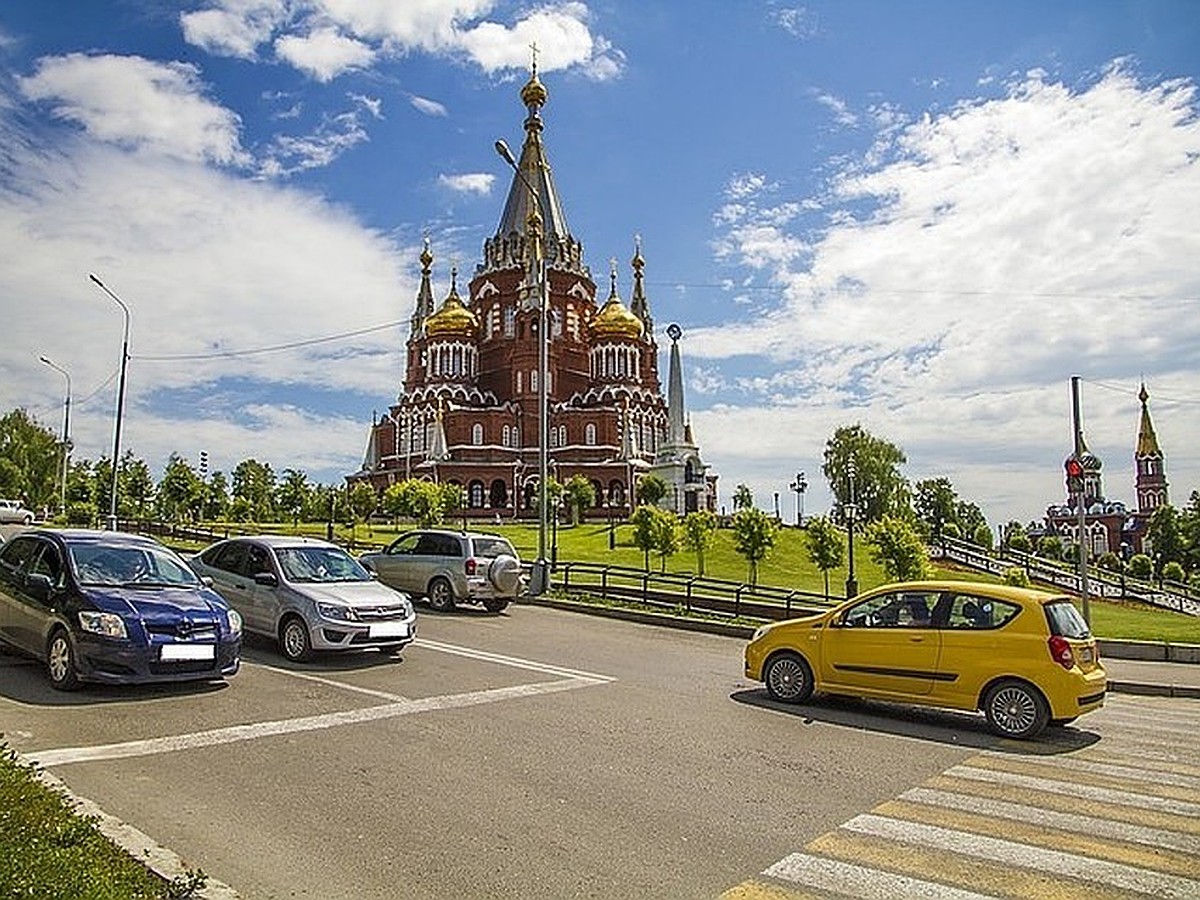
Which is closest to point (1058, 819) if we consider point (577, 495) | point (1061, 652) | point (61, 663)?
point (1061, 652)

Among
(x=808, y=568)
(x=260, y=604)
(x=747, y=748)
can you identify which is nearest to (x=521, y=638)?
(x=260, y=604)

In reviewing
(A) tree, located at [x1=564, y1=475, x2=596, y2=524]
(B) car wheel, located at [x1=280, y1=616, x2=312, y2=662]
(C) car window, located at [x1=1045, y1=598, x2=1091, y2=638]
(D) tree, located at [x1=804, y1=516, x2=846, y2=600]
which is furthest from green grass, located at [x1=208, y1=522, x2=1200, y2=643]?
(B) car wheel, located at [x1=280, y1=616, x2=312, y2=662]

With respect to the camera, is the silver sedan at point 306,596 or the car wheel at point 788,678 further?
the silver sedan at point 306,596

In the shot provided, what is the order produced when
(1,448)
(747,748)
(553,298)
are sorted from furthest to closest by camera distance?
(553,298) < (1,448) < (747,748)

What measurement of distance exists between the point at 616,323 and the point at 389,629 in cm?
6962

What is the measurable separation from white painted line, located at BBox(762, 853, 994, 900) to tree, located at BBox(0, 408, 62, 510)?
262 feet

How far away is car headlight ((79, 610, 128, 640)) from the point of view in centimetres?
946

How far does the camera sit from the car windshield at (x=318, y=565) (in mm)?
13117

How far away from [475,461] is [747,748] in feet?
224

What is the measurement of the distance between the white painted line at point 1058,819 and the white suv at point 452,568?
12656 mm

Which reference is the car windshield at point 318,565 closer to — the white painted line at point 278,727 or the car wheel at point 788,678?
the white painted line at point 278,727

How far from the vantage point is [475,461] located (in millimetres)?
76062

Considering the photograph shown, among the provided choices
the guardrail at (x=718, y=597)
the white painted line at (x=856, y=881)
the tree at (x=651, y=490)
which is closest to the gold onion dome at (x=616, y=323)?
the tree at (x=651, y=490)

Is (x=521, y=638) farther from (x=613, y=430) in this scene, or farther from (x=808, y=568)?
(x=613, y=430)
